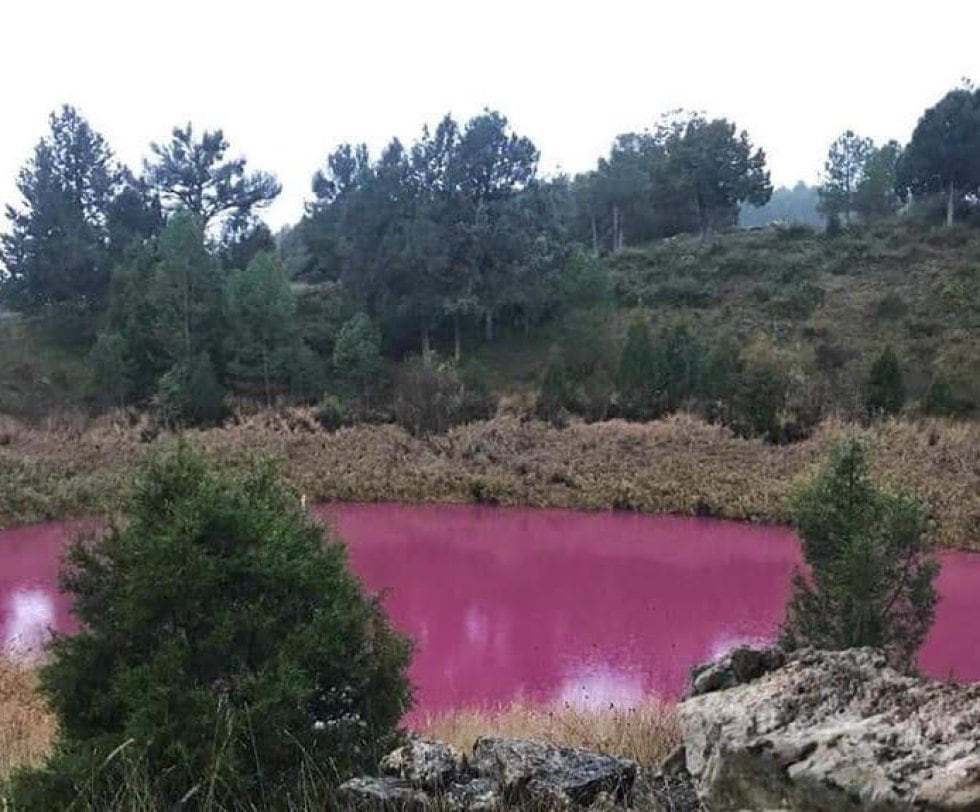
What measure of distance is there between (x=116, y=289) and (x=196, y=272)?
2.91m

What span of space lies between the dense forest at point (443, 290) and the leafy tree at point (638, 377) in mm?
46

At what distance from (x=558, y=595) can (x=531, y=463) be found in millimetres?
6317

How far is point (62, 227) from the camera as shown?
24188 mm

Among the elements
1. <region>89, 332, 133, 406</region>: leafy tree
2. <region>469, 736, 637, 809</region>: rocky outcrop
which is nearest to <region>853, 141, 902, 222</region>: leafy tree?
<region>89, 332, 133, 406</region>: leafy tree

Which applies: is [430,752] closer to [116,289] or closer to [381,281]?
[381,281]

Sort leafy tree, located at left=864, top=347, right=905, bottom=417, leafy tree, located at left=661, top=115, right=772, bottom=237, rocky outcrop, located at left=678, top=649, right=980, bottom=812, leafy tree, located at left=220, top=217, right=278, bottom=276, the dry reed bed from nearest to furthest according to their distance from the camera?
rocky outcrop, located at left=678, top=649, right=980, bottom=812
the dry reed bed
leafy tree, located at left=864, top=347, right=905, bottom=417
leafy tree, located at left=220, top=217, right=278, bottom=276
leafy tree, located at left=661, top=115, right=772, bottom=237

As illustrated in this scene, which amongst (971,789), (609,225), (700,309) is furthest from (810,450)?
(609,225)

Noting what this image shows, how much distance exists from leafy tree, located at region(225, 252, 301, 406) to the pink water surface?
564 cm

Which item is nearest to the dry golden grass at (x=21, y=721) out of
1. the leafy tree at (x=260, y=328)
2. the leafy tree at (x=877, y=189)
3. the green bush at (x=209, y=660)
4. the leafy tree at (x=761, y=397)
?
the green bush at (x=209, y=660)

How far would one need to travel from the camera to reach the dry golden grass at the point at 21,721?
3.96m

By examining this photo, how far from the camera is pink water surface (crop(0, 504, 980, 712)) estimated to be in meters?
8.11

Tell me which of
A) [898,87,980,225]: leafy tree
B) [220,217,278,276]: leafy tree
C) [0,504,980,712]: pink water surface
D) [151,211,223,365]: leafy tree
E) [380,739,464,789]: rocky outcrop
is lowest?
[0,504,980,712]: pink water surface

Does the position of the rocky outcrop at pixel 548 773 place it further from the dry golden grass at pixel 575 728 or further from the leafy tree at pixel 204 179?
the leafy tree at pixel 204 179

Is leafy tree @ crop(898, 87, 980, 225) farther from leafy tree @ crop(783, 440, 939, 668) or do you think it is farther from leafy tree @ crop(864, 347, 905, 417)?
leafy tree @ crop(783, 440, 939, 668)
